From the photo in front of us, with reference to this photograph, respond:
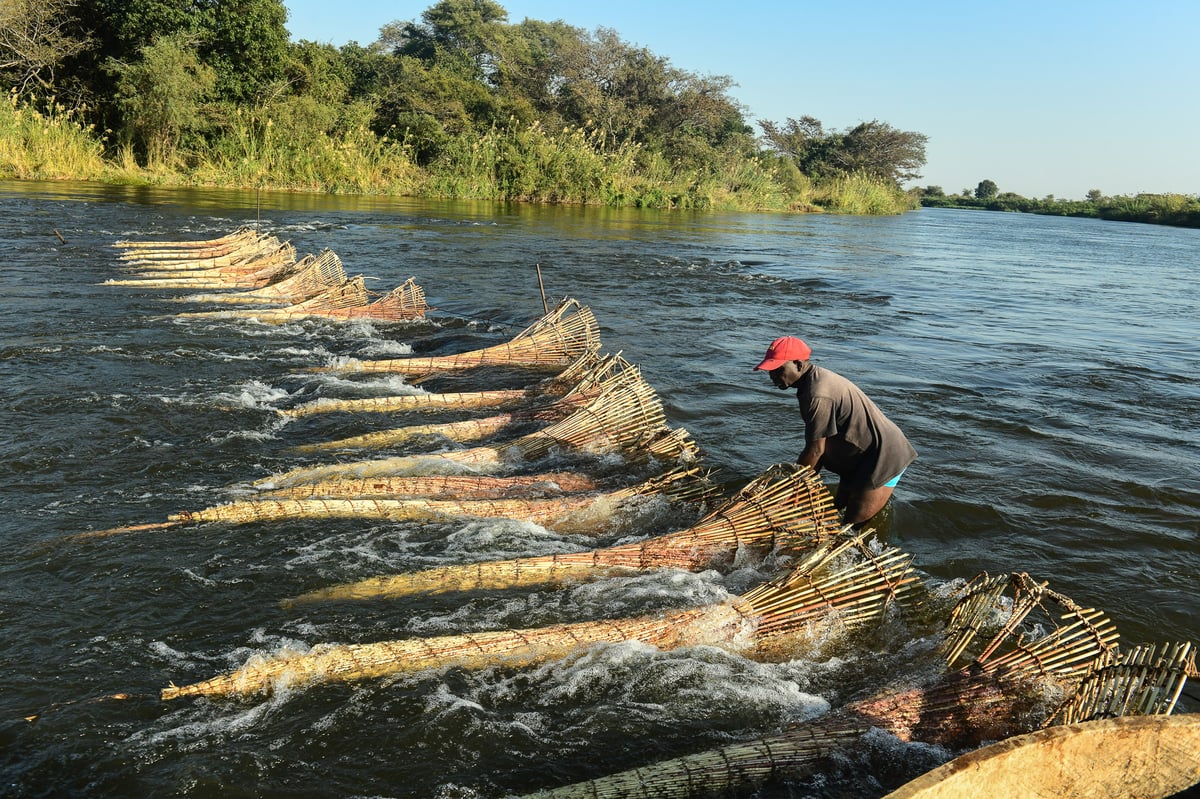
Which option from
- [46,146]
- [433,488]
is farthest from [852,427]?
[46,146]

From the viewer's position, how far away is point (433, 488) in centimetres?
552

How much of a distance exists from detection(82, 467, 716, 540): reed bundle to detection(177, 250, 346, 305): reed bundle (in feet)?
23.6

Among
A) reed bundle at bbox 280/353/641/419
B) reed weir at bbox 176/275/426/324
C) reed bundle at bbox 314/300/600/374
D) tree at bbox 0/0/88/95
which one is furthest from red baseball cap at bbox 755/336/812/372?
tree at bbox 0/0/88/95

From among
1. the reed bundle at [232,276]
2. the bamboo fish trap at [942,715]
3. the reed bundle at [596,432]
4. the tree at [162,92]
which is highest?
the tree at [162,92]

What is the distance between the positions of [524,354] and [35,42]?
28.5 m

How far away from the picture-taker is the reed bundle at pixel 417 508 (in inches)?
201

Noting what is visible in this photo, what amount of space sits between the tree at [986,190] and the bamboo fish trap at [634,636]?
4112 inches

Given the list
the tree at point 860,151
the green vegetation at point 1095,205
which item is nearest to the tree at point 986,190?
the green vegetation at point 1095,205

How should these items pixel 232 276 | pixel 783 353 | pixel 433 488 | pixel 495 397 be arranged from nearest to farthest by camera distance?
pixel 783 353, pixel 433 488, pixel 495 397, pixel 232 276

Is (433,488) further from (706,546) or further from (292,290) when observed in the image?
(292,290)

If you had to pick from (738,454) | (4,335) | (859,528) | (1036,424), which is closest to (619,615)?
(859,528)

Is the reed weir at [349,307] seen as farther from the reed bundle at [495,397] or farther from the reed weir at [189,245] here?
the reed weir at [189,245]

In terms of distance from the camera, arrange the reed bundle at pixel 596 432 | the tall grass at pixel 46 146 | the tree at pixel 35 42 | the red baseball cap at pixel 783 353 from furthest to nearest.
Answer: the tree at pixel 35 42
the tall grass at pixel 46 146
the reed bundle at pixel 596 432
the red baseball cap at pixel 783 353

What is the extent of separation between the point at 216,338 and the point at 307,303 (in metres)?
1.70
